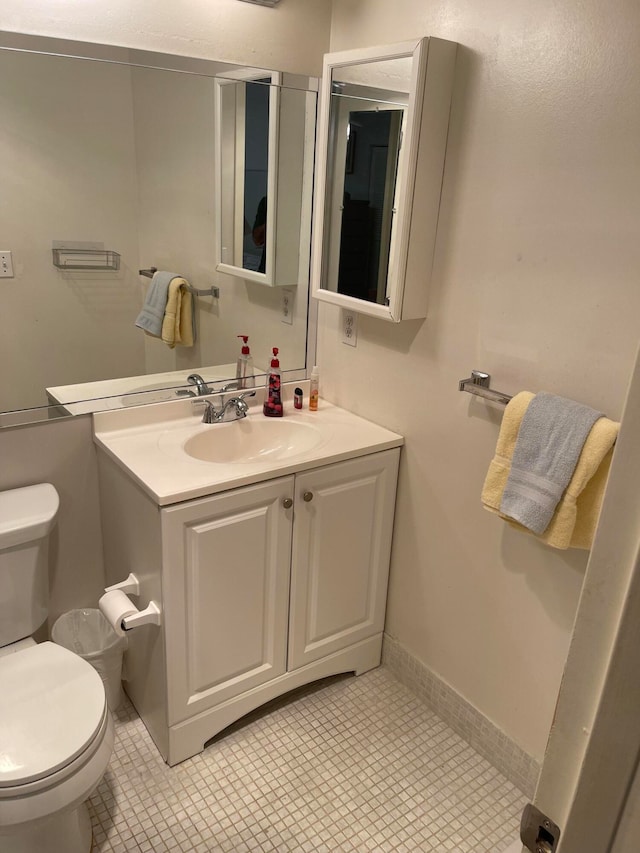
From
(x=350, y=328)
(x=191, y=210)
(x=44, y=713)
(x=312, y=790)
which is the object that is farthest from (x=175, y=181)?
(x=312, y=790)

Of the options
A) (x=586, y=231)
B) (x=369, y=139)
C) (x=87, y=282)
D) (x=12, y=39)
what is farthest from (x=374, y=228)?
(x=12, y=39)

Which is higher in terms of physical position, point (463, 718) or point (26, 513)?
point (26, 513)

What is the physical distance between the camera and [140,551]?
5.90 feet

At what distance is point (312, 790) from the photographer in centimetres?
186

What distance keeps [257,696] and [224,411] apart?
0.89 metres

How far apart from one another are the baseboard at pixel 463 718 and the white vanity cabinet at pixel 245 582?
179 millimetres

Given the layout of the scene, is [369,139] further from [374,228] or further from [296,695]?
[296,695]

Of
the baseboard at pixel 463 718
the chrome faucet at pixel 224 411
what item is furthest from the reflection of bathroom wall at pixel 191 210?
the baseboard at pixel 463 718

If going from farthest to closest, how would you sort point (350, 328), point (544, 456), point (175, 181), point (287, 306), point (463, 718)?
1. point (287, 306)
2. point (350, 328)
3. point (463, 718)
4. point (175, 181)
5. point (544, 456)

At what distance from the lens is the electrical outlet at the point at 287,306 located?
2.28 m

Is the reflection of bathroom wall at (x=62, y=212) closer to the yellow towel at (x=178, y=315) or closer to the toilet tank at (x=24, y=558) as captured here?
the yellow towel at (x=178, y=315)

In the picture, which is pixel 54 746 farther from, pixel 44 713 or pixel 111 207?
pixel 111 207

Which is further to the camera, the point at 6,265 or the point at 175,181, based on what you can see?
the point at 175,181

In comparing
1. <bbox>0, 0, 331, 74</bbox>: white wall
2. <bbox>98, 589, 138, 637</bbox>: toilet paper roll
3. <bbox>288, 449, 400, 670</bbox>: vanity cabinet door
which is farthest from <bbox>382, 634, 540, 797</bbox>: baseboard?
<bbox>0, 0, 331, 74</bbox>: white wall
